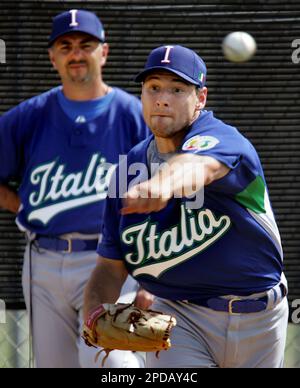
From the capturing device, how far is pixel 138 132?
464cm

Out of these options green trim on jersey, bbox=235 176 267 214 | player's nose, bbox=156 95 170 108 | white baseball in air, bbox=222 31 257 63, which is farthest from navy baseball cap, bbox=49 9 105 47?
green trim on jersey, bbox=235 176 267 214

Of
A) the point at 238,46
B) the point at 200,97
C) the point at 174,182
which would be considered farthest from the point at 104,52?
the point at 174,182

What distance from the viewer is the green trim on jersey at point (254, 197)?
3444mm

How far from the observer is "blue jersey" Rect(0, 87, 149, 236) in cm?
459

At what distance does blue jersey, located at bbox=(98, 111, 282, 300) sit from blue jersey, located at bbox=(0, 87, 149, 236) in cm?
97

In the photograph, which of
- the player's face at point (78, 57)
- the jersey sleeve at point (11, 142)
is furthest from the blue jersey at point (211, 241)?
the jersey sleeve at point (11, 142)

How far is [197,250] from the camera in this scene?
3.53 m

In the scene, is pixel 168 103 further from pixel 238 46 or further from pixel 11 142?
pixel 238 46

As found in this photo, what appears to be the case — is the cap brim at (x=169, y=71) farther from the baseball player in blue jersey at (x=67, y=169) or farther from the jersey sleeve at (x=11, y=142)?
the jersey sleeve at (x=11, y=142)

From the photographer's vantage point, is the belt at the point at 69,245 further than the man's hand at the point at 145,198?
Yes

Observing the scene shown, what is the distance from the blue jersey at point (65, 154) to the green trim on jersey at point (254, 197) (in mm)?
1169

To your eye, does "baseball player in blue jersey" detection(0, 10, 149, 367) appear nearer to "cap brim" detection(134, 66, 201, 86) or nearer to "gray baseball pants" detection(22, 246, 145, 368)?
"gray baseball pants" detection(22, 246, 145, 368)
